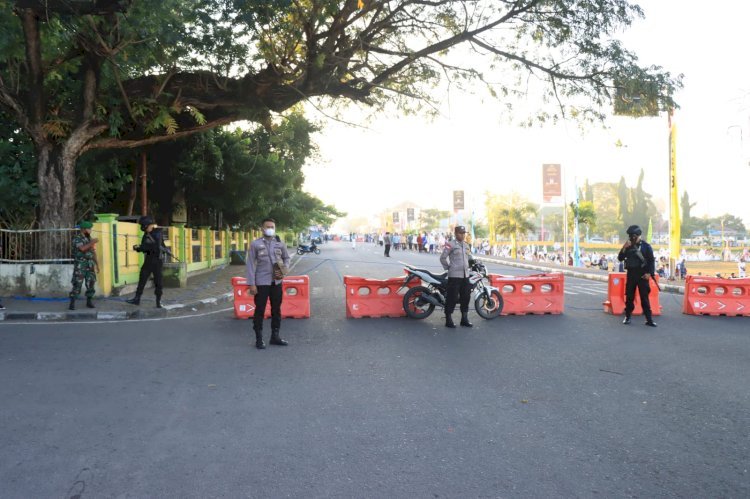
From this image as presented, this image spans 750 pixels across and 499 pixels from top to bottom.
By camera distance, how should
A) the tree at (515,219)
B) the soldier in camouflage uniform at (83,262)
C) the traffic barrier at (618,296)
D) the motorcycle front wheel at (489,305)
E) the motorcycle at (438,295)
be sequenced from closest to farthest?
1. the motorcycle at (438,295)
2. the motorcycle front wheel at (489,305)
3. the soldier in camouflage uniform at (83,262)
4. the traffic barrier at (618,296)
5. the tree at (515,219)

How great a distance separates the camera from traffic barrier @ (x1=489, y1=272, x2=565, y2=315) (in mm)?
10156

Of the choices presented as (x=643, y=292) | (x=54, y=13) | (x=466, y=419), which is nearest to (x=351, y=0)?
(x=54, y=13)

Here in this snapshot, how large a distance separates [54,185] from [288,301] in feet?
23.2

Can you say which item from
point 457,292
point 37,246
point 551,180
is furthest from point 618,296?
point 551,180

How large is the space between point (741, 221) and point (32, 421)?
127 meters

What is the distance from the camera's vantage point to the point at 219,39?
38.4ft

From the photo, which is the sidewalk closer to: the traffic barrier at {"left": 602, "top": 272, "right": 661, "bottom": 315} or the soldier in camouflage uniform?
the soldier in camouflage uniform

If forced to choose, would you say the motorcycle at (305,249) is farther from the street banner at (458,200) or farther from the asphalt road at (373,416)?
the asphalt road at (373,416)

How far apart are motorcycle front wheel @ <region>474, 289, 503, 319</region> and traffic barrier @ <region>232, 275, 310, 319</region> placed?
10.3ft

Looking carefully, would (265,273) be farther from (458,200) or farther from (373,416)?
(458,200)

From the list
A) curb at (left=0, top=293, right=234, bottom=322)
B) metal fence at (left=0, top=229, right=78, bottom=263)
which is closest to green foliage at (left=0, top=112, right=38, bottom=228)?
metal fence at (left=0, top=229, right=78, bottom=263)

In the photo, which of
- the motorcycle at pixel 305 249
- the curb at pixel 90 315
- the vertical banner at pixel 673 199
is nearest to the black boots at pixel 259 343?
the curb at pixel 90 315

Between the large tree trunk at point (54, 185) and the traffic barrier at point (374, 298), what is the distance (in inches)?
297

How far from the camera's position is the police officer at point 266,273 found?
705cm
